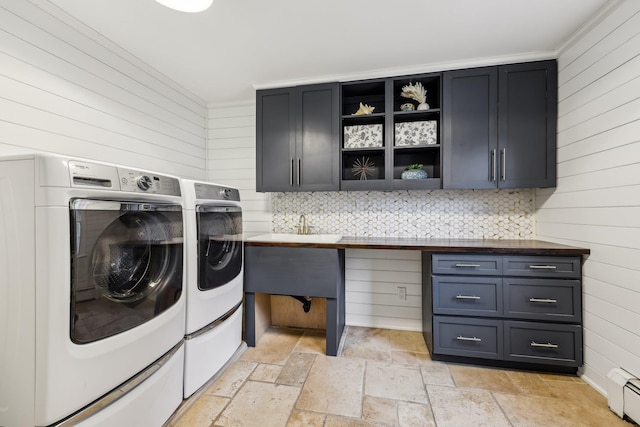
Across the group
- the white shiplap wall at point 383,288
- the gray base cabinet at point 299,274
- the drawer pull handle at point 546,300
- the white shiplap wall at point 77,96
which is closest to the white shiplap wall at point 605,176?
the drawer pull handle at point 546,300

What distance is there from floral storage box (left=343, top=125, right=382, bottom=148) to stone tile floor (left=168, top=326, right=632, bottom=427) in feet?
5.80

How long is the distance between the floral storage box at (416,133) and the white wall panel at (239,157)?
1.47 metres

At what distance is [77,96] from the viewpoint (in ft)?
5.76

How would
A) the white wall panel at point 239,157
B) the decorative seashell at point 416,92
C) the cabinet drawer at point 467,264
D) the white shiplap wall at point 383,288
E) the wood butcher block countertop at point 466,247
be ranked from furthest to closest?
the white wall panel at point 239,157, the white shiplap wall at point 383,288, the decorative seashell at point 416,92, the cabinet drawer at point 467,264, the wood butcher block countertop at point 466,247

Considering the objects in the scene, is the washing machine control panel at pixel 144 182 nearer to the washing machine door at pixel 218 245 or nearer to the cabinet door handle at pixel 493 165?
the washing machine door at pixel 218 245

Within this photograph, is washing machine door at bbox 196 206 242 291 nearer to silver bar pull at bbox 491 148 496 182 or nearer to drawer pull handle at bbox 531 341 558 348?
silver bar pull at bbox 491 148 496 182

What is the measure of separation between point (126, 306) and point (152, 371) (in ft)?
1.25

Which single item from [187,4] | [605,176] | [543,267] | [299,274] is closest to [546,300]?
[543,267]

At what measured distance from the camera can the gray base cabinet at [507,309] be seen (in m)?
1.83

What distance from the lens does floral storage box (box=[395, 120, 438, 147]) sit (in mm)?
2340

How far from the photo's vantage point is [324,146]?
8.06 feet

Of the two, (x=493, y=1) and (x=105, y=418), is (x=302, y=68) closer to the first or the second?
(x=493, y=1)

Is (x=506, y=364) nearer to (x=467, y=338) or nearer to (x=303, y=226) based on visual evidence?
(x=467, y=338)

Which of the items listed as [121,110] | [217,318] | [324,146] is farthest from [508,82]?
[121,110]
